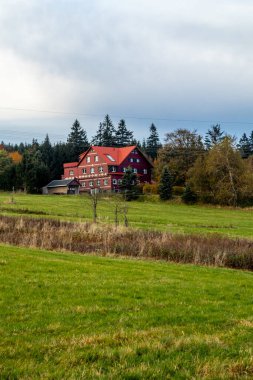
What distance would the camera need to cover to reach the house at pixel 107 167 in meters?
89.0

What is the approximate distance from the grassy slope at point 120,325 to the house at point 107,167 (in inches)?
2922

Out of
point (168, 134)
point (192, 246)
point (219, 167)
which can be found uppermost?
point (168, 134)

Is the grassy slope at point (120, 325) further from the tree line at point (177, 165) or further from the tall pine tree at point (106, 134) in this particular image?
the tall pine tree at point (106, 134)

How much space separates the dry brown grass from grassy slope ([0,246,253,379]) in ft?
21.9

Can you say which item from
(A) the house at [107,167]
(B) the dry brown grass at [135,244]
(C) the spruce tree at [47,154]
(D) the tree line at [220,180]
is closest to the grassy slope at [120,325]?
(B) the dry brown grass at [135,244]

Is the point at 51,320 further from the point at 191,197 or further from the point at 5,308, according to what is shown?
the point at 191,197

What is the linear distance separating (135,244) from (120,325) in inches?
584

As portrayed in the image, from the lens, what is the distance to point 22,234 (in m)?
25.3

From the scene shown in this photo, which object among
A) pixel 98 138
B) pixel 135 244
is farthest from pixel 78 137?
pixel 135 244

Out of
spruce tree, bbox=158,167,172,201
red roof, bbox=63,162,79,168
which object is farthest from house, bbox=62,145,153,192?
spruce tree, bbox=158,167,172,201

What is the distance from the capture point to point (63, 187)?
89.2 m

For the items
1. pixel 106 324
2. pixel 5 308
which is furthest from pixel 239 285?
pixel 5 308

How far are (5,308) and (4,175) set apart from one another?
84930 mm

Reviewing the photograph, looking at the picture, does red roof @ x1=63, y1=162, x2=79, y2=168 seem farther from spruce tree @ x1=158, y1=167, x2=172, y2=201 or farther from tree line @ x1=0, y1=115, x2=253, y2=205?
spruce tree @ x1=158, y1=167, x2=172, y2=201
